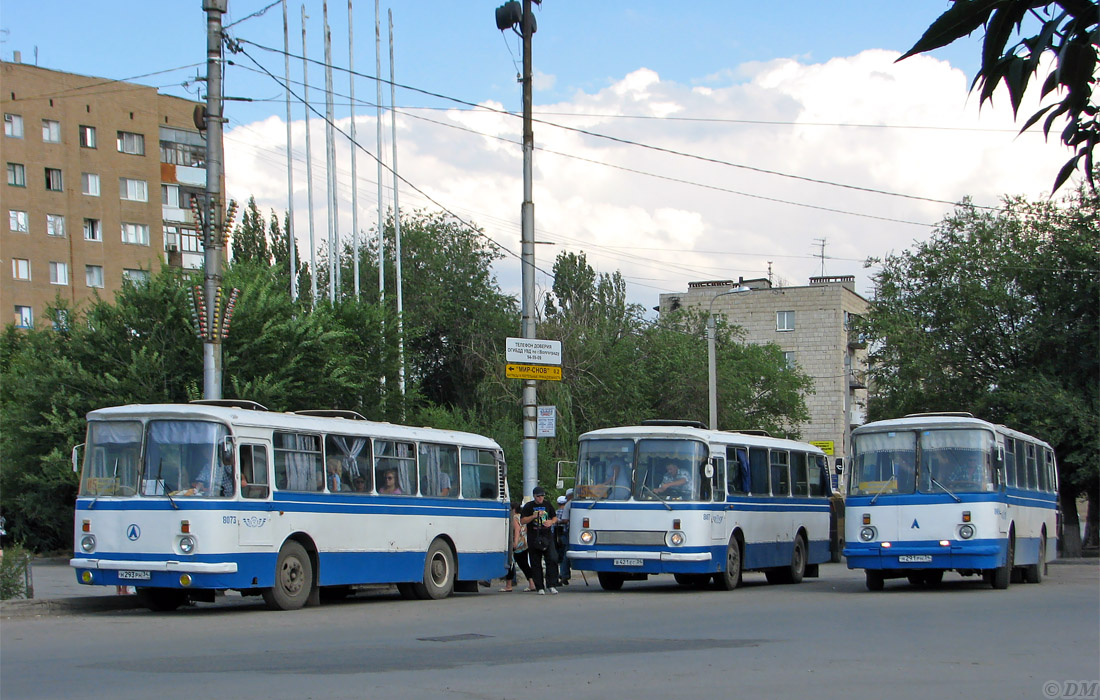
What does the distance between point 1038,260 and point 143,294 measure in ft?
85.0

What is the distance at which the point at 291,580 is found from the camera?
662 inches

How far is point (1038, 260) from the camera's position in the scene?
37906 mm

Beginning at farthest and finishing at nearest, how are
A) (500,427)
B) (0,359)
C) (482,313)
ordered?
(482,313) < (0,359) < (500,427)

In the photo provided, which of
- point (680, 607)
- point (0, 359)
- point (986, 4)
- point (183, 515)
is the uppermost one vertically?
point (0, 359)

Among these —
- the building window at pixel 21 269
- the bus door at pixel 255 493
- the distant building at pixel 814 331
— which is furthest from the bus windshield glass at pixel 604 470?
the distant building at pixel 814 331

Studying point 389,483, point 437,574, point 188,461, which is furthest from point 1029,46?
point 437,574

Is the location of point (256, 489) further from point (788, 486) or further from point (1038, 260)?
point (1038, 260)

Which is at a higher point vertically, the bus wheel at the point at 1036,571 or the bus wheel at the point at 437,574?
the bus wheel at the point at 437,574

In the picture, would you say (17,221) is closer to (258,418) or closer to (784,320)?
(258,418)

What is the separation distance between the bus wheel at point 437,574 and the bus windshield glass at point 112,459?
5396 millimetres

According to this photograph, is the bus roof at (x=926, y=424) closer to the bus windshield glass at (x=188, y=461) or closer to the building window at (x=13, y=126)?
the bus windshield glass at (x=188, y=461)

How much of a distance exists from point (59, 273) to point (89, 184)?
15.9ft

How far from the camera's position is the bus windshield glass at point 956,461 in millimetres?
20508

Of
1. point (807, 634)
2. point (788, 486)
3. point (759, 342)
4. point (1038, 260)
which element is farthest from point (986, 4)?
point (759, 342)
